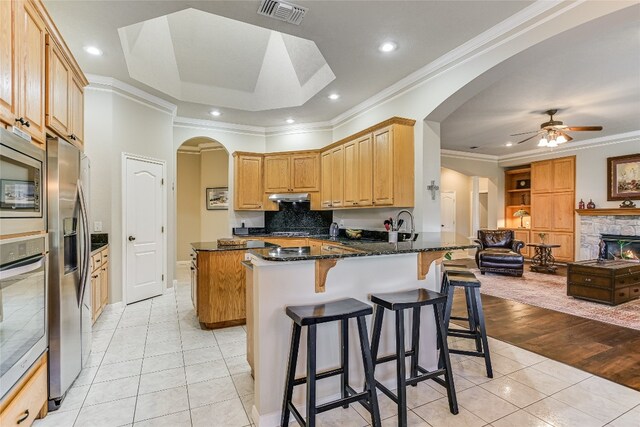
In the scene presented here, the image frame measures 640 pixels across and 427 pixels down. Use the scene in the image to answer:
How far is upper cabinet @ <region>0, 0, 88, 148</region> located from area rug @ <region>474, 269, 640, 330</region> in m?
5.58

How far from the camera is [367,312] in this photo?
1843 mm

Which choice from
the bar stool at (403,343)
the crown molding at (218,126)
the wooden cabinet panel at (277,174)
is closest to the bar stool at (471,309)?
the bar stool at (403,343)

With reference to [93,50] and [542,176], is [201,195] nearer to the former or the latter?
[93,50]

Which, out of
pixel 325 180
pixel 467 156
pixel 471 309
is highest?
pixel 467 156

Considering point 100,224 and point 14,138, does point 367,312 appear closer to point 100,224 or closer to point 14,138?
point 14,138

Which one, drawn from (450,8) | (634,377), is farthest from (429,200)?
(634,377)

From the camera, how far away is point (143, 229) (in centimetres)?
458

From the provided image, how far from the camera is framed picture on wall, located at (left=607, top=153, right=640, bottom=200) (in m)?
6.74

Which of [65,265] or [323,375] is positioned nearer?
[323,375]

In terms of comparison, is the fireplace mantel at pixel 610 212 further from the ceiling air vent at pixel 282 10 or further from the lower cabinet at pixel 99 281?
the lower cabinet at pixel 99 281

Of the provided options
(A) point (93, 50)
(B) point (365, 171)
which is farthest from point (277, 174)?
(A) point (93, 50)

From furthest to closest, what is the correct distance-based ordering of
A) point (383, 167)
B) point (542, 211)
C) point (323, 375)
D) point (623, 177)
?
point (542, 211)
point (623, 177)
point (383, 167)
point (323, 375)

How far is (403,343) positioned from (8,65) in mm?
2497

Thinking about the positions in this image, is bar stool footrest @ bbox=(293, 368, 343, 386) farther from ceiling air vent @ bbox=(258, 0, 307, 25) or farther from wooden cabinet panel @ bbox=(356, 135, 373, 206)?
ceiling air vent @ bbox=(258, 0, 307, 25)
